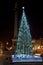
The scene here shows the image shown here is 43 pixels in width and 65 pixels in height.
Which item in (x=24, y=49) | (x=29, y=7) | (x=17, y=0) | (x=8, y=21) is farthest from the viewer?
(x=8, y=21)

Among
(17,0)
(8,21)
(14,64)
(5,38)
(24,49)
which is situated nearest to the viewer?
(14,64)

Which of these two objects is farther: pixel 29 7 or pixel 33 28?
pixel 33 28

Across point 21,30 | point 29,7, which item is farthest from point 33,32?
point 21,30

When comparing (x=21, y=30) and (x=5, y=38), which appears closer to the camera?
(x=21, y=30)

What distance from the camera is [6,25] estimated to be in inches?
1283

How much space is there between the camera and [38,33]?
32562mm

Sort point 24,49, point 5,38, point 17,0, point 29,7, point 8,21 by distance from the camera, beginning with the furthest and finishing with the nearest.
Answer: point 5,38 → point 8,21 → point 29,7 → point 17,0 → point 24,49

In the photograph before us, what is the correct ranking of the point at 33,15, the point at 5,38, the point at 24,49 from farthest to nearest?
the point at 5,38 → the point at 33,15 → the point at 24,49

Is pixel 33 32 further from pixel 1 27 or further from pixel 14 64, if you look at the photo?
pixel 14 64

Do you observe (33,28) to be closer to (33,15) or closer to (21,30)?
(33,15)

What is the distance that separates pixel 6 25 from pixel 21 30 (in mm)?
15895

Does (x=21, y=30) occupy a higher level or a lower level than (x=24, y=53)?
higher

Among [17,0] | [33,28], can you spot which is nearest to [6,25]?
[33,28]

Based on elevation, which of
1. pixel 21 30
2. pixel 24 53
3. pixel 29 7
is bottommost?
pixel 24 53
